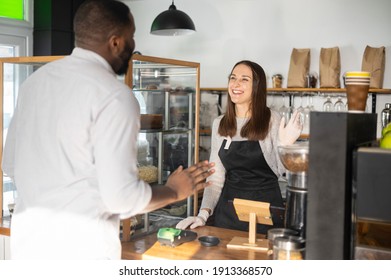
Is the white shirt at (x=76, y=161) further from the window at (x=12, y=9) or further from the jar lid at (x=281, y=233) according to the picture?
the window at (x=12, y=9)

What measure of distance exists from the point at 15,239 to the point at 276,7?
474 cm

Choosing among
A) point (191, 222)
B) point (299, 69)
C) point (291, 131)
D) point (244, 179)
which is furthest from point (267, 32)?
point (191, 222)

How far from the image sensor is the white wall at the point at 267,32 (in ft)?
17.7

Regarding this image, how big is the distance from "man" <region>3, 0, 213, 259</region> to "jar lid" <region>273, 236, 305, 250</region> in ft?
1.32

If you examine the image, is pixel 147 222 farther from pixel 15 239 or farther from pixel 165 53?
pixel 165 53

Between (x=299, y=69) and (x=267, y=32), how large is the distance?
0.75 metres

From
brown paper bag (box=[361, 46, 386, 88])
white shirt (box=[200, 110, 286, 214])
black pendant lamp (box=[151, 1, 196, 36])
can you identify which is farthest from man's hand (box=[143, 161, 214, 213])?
brown paper bag (box=[361, 46, 386, 88])

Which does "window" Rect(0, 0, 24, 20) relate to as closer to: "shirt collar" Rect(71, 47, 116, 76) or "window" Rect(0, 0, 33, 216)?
"window" Rect(0, 0, 33, 216)

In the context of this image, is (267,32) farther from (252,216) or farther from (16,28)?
(252,216)

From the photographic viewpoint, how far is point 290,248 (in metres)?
1.75

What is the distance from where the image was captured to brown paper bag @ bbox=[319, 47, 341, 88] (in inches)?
206

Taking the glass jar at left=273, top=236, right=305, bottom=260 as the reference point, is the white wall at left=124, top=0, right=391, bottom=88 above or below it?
above

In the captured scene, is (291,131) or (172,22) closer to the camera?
(291,131)

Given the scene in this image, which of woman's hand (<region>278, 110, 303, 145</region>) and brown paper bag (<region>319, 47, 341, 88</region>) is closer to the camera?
woman's hand (<region>278, 110, 303, 145</region>)
